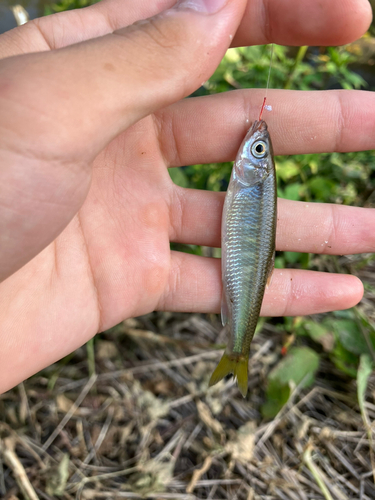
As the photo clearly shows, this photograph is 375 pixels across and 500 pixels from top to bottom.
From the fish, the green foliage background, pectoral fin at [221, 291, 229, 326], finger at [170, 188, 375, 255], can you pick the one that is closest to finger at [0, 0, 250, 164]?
the fish

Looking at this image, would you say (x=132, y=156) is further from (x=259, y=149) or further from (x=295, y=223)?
(x=295, y=223)

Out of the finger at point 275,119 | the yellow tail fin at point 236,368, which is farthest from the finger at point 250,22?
the yellow tail fin at point 236,368

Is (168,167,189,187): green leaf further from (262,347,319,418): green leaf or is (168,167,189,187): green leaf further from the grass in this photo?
(262,347,319,418): green leaf

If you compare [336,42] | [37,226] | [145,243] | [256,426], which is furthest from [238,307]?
[336,42]

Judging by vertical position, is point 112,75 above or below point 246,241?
above

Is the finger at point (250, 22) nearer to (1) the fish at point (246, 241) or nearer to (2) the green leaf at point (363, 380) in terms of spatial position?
(1) the fish at point (246, 241)

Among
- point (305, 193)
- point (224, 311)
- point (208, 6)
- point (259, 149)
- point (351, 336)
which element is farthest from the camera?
point (305, 193)

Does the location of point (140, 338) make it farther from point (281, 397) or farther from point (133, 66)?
point (133, 66)

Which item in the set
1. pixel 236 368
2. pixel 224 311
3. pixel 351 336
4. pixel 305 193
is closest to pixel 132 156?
pixel 224 311
